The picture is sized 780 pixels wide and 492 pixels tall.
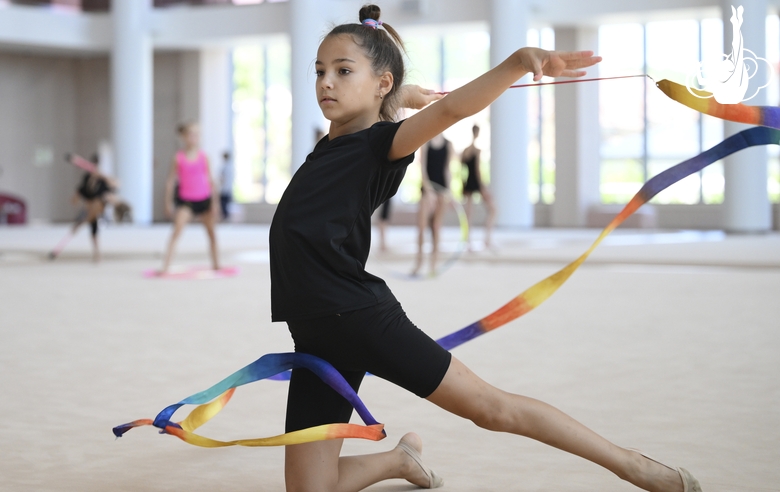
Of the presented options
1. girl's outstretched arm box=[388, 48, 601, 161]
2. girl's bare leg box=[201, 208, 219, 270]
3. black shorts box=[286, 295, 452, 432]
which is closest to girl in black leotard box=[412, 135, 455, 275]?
girl's bare leg box=[201, 208, 219, 270]

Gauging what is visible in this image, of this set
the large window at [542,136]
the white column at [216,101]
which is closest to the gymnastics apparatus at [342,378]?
the large window at [542,136]

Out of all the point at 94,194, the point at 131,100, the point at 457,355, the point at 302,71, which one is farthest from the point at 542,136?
the point at 457,355

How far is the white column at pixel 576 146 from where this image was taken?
821 inches

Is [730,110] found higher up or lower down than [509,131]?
lower down

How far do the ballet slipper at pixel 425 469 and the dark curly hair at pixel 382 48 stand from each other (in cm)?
92

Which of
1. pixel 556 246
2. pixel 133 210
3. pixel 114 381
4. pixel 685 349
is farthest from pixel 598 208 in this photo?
pixel 114 381

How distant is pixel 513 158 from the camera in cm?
1911

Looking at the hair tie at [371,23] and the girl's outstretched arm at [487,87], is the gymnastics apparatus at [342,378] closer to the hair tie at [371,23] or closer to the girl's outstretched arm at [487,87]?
the girl's outstretched arm at [487,87]

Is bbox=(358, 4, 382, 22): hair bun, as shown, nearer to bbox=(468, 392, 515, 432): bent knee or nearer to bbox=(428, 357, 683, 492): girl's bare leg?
bbox=(428, 357, 683, 492): girl's bare leg

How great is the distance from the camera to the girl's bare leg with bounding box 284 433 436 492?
2127 mm

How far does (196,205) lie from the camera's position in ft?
29.8

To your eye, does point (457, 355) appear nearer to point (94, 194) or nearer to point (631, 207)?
point (631, 207)

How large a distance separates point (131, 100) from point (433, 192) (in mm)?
15405

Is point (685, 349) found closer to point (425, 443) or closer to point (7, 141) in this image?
point (425, 443)
